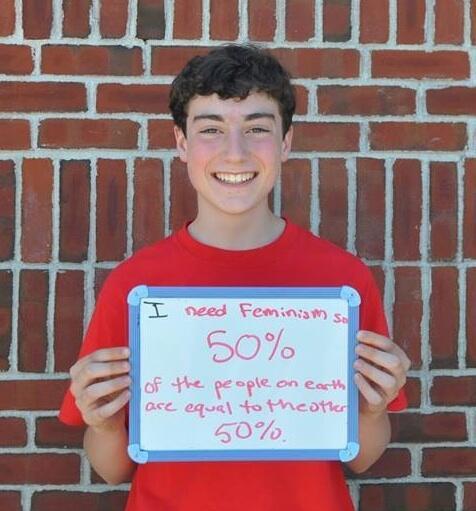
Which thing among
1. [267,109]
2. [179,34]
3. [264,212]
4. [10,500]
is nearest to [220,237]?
[264,212]

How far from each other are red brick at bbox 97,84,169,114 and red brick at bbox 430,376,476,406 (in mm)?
1101

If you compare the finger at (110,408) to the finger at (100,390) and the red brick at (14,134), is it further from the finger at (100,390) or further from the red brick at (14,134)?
the red brick at (14,134)

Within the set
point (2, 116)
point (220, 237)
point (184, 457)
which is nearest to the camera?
point (184, 457)

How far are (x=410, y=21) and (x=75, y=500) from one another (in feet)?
5.45

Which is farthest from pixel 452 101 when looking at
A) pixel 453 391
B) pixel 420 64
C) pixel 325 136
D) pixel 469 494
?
pixel 469 494

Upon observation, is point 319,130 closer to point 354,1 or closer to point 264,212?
point 354,1

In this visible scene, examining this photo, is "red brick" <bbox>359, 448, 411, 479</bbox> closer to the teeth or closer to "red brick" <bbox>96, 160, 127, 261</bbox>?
"red brick" <bbox>96, 160, 127, 261</bbox>

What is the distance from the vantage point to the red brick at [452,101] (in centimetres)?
286

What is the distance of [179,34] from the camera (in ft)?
9.23

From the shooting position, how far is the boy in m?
2.15

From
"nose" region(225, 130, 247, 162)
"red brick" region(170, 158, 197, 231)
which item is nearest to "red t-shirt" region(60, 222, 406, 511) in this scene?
"nose" region(225, 130, 247, 162)

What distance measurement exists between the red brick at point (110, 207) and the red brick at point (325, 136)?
0.50 m

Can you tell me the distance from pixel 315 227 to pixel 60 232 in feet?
2.35

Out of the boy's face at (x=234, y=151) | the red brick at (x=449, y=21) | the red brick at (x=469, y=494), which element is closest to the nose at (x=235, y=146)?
the boy's face at (x=234, y=151)
